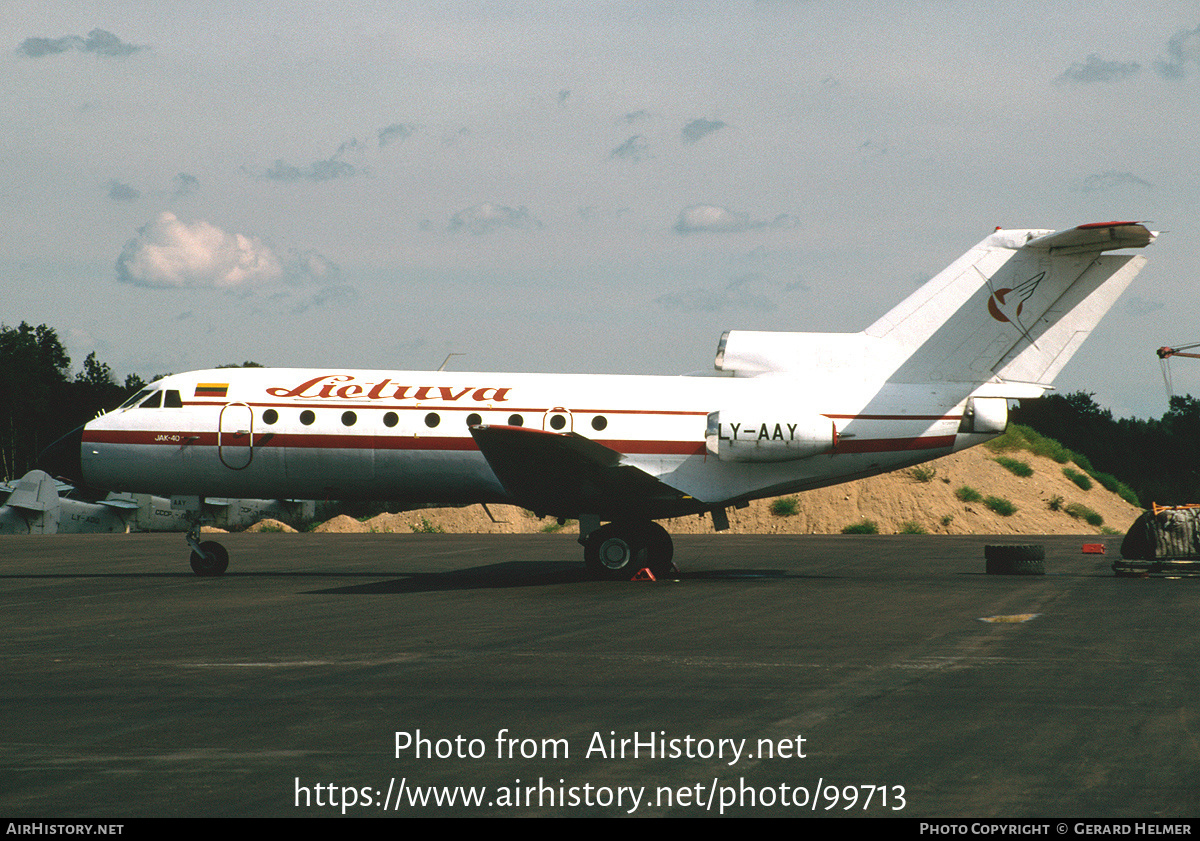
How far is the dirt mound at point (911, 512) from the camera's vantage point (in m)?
44.9

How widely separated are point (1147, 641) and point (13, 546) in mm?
30288

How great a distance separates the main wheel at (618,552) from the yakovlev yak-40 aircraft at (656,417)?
30mm

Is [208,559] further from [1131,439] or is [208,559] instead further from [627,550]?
[1131,439]

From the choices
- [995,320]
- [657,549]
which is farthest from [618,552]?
[995,320]

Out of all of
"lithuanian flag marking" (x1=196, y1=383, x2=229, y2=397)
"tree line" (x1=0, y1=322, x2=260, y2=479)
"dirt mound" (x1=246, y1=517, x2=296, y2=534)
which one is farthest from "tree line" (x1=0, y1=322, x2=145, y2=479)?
"lithuanian flag marking" (x1=196, y1=383, x2=229, y2=397)

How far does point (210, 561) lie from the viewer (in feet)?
67.1

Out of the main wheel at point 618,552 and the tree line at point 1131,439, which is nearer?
the main wheel at point 618,552

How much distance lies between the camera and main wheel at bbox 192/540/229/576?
20.4 m

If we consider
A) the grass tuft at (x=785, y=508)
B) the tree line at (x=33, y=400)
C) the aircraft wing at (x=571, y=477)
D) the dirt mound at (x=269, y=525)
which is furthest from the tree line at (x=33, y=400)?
the aircraft wing at (x=571, y=477)

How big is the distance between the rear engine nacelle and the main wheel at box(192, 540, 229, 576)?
379 inches

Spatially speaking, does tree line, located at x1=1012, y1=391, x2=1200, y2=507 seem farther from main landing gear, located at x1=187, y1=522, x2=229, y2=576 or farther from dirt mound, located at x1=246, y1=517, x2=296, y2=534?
main landing gear, located at x1=187, y1=522, x2=229, y2=576

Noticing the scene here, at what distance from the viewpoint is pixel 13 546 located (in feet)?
102

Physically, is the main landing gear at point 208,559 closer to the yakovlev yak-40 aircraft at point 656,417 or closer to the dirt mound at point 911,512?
the yakovlev yak-40 aircraft at point 656,417

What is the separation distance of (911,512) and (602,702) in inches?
1561
